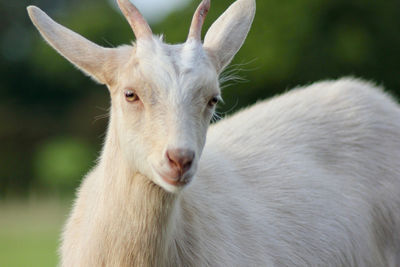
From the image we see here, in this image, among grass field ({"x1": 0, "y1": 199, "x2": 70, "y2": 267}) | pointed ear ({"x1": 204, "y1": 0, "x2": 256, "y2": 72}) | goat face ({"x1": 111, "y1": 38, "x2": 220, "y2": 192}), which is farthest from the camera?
grass field ({"x1": 0, "y1": 199, "x2": 70, "y2": 267})

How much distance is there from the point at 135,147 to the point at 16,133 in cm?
3588

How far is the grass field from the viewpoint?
15.8 metres

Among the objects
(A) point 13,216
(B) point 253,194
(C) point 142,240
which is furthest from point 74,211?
(A) point 13,216

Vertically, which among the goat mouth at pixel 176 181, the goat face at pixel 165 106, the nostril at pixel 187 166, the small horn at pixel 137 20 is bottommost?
the goat mouth at pixel 176 181

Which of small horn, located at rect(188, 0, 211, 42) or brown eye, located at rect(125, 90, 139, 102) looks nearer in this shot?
brown eye, located at rect(125, 90, 139, 102)

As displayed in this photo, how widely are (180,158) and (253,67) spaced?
33.3 meters

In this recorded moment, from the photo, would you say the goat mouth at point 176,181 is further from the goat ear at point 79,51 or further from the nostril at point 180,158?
the goat ear at point 79,51

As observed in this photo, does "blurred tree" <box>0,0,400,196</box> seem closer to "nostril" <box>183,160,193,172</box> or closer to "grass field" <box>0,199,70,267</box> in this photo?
"grass field" <box>0,199,70,267</box>

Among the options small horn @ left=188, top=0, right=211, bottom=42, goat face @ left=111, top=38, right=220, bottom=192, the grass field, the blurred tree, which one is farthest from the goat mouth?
the blurred tree

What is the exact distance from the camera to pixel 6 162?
118 feet

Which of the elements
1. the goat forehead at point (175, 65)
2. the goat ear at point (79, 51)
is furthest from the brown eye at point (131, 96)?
the goat ear at point (79, 51)

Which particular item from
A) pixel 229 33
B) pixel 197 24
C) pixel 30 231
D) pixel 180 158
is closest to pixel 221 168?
pixel 229 33

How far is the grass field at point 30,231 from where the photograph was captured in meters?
15.8

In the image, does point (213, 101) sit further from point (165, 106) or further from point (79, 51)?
point (79, 51)
